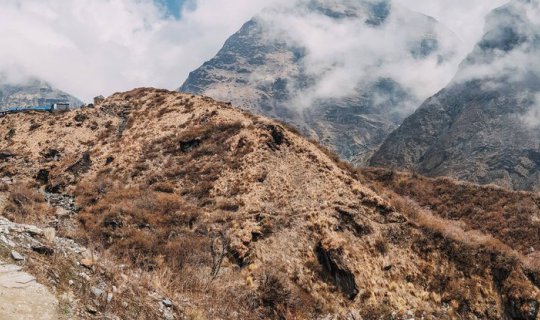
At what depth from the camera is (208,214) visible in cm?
2664

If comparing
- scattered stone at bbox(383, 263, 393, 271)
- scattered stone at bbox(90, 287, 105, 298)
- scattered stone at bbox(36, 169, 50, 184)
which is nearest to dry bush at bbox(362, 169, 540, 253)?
scattered stone at bbox(383, 263, 393, 271)

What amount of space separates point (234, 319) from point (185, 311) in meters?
3.24

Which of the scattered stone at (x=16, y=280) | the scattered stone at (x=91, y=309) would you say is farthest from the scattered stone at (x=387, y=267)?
the scattered stone at (x=16, y=280)

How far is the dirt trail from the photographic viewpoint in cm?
992

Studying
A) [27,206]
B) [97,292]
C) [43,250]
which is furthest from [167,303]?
[27,206]

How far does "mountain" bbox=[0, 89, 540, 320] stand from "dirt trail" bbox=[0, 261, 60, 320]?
36cm

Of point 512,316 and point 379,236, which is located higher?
point 379,236

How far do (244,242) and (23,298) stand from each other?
13890mm

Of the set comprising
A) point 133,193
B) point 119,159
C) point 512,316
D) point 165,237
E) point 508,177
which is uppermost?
point 508,177

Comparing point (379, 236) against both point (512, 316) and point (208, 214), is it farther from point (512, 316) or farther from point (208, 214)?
point (208, 214)

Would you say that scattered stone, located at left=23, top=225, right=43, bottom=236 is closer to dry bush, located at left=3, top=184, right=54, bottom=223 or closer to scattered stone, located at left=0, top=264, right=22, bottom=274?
scattered stone, located at left=0, top=264, right=22, bottom=274

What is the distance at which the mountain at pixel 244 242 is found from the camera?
13.8 meters

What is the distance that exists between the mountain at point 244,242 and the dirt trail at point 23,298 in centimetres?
36

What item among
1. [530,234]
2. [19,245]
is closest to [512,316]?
[530,234]
